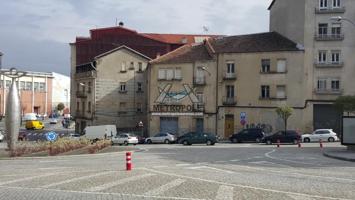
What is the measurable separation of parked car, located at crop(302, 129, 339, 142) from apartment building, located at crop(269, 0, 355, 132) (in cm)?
534

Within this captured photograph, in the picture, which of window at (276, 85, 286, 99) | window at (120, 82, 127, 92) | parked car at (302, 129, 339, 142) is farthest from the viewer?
window at (120, 82, 127, 92)

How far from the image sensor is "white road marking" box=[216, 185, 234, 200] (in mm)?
14023

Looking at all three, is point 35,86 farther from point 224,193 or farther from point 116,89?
point 224,193

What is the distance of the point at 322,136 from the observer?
57.8 metres

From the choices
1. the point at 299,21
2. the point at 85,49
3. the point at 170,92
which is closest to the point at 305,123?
the point at 299,21

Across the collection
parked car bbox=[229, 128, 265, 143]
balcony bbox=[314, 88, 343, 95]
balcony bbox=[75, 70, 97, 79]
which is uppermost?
balcony bbox=[75, 70, 97, 79]

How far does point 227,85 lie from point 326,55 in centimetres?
1174

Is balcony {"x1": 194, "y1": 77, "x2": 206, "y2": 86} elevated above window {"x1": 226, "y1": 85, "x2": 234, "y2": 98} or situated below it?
above

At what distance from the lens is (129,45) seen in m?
85.2

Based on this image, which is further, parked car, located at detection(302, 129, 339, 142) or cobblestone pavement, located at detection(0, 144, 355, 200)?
parked car, located at detection(302, 129, 339, 142)

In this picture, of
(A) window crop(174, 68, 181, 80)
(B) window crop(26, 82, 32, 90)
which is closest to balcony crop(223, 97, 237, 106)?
(A) window crop(174, 68, 181, 80)

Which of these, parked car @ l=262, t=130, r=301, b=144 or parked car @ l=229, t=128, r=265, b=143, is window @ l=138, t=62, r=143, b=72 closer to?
parked car @ l=229, t=128, r=265, b=143

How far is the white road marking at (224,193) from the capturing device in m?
14.0

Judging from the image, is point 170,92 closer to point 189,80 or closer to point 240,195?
point 189,80
